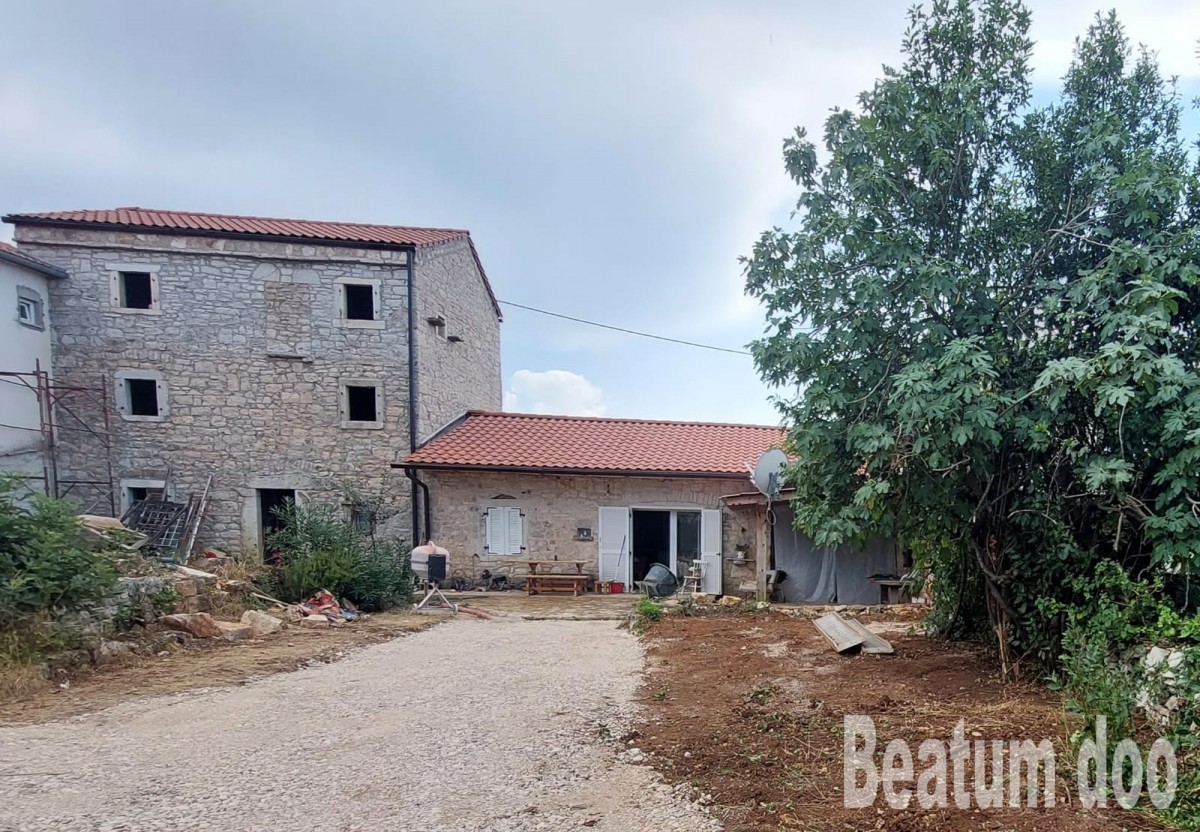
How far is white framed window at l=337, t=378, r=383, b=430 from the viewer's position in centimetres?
1212

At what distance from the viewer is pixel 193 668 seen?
5891 millimetres

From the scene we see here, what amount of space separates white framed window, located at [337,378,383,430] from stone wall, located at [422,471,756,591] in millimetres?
1700

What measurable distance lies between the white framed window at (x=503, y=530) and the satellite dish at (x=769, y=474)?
5.04m

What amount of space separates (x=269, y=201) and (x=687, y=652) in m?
14.3

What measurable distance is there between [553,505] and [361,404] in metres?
4.86

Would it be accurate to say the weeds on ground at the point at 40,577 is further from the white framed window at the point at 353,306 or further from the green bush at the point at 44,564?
the white framed window at the point at 353,306

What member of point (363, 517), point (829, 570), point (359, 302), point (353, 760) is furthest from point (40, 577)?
point (829, 570)

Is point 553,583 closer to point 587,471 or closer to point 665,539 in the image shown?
point 587,471

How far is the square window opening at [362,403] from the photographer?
12367mm

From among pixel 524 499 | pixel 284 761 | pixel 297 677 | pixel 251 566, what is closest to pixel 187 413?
pixel 251 566

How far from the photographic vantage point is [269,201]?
45.8ft

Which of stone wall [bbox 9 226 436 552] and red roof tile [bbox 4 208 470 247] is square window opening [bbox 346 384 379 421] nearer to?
stone wall [bbox 9 226 436 552]

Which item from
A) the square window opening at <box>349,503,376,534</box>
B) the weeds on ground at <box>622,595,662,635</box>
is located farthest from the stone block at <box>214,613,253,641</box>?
the weeds on ground at <box>622,595,662,635</box>

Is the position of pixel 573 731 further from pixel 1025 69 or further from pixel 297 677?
pixel 1025 69
